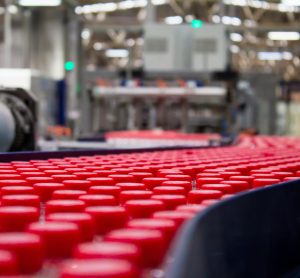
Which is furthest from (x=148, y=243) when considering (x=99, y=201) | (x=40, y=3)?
(x=40, y=3)

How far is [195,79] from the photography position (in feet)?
37.9

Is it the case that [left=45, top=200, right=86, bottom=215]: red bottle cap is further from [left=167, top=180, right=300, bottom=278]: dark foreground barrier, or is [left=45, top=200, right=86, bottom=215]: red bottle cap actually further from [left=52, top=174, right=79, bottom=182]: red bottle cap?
[left=52, top=174, right=79, bottom=182]: red bottle cap

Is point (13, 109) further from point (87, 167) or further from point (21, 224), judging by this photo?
point (21, 224)

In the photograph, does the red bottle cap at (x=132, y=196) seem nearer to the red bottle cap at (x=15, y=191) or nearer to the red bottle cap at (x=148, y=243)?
the red bottle cap at (x=15, y=191)

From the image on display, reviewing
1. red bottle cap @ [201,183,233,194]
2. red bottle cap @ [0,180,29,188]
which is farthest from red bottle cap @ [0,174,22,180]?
red bottle cap @ [201,183,233,194]

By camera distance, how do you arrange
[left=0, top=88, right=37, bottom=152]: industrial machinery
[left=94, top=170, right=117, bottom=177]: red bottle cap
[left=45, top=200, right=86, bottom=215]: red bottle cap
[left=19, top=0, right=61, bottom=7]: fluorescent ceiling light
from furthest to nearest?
[left=19, top=0, right=61, bottom=7]: fluorescent ceiling light < [left=0, top=88, right=37, bottom=152]: industrial machinery < [left=94, top=170, right=117, bottom=177]: red bottle cap < [left=45, top=200, right=86, bottom=215]: red bottle cap

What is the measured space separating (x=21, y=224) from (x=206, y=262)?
44cm

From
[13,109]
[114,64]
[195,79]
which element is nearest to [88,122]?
[195,79]

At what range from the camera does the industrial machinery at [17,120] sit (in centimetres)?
442

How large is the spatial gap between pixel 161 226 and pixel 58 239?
0.22 meters

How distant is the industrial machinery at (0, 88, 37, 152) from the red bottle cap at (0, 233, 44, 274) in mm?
3284

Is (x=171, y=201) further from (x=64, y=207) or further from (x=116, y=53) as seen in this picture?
(x=116, y=53)

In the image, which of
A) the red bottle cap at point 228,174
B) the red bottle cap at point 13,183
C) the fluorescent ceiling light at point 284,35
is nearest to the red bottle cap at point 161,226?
the red bottle cap at point 13,183

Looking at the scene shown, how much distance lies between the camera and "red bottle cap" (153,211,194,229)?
1.40 meters
